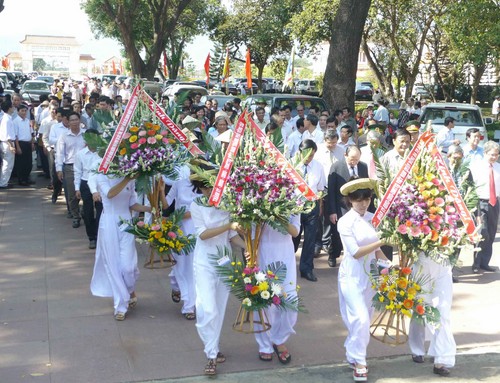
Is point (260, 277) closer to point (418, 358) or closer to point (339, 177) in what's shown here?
point (418, 358)

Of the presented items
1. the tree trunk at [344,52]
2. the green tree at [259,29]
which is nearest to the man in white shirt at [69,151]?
the tree trunk at [344,52]

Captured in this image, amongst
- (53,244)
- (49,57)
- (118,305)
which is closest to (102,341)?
(118,305)

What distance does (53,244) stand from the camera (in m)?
10.4

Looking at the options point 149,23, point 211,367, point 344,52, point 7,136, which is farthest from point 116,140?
point 149,23

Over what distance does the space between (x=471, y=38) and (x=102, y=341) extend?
18.9 meters

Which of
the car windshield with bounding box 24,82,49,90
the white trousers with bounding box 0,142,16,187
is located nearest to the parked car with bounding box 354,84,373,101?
the car windshield with bounding box 24,82,49,90

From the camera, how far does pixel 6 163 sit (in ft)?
47.0

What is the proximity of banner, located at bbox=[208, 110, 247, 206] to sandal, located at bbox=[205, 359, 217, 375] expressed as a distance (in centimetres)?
134

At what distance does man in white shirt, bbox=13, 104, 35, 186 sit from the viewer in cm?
1455

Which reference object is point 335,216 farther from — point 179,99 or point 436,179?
point 436,179

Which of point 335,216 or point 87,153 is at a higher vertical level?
point 87,153

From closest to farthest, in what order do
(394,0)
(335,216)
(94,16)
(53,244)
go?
1. (335,216)
2. (53,244)
3. (394,0)
4. (94,16)

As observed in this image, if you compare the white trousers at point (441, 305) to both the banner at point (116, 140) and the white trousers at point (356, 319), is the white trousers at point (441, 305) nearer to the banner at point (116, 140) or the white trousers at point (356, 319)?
the white trousers at point (356, 319)

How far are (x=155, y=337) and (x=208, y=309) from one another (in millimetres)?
Result: 1172
